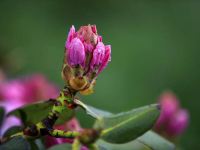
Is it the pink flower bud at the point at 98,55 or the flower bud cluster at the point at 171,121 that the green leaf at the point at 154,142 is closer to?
the pink flower bud at the point at 98,55

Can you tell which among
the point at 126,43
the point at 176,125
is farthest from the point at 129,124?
the point at 126,43

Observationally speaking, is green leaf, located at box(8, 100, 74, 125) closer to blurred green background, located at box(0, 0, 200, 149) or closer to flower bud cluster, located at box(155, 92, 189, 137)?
flower bud cluster, located at box(155, 92, 189, 137)

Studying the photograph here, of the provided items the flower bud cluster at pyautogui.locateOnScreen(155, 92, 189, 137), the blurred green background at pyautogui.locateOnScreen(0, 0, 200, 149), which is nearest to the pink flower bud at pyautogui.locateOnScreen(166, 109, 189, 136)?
the flower bud cluster at pyautogui.locateOnScreen(155, 92, 189, 137)

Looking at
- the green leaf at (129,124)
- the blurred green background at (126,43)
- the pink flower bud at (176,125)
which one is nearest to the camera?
the green leaf at (129,124)

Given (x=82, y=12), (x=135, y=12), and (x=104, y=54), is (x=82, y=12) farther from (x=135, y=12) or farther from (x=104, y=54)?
(x=104, y=54)

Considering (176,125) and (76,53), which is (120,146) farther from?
(176,125)

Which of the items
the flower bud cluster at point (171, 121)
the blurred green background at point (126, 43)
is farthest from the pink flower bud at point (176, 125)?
the blurred green background at point (126, 43)

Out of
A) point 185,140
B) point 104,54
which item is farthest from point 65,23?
point 104,54
